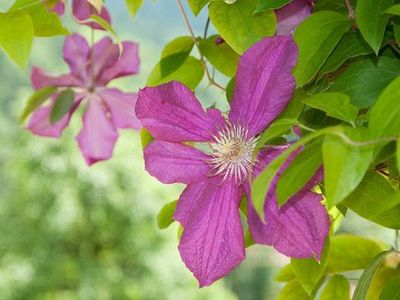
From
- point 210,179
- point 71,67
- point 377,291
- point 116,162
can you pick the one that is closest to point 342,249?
point 377,291

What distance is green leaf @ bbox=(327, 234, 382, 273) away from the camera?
46cm

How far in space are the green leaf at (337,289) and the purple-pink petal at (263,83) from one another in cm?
14

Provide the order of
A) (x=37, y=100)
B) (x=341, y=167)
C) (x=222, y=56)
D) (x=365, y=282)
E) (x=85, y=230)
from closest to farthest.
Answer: (x=341, y=167), (x=365, y=282), (x=222, y=56), (x=37, y=100), (x=85, y=230)

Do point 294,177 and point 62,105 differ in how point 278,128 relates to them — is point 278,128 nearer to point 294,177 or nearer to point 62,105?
point 294,177

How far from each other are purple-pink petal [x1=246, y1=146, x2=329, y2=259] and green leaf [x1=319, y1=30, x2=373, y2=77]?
2.1 inches

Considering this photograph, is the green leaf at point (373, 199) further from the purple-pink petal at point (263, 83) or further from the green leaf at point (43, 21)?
the green leaf at point (43, 21)

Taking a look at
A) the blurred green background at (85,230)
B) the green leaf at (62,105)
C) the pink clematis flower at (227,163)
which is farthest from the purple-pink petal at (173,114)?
the blurred green background at (85,230)

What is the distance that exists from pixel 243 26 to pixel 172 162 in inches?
2.6

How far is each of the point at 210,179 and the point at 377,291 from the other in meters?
0.13

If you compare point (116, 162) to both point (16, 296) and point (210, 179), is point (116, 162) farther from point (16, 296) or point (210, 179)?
point (210, 179)

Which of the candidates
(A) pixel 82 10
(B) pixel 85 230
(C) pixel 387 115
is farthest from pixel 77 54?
(B) pixel 85 230

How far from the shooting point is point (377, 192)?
1.03 ft

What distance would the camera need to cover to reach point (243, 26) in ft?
1.14

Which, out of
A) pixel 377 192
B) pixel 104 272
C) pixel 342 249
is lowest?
pixel 104 272
